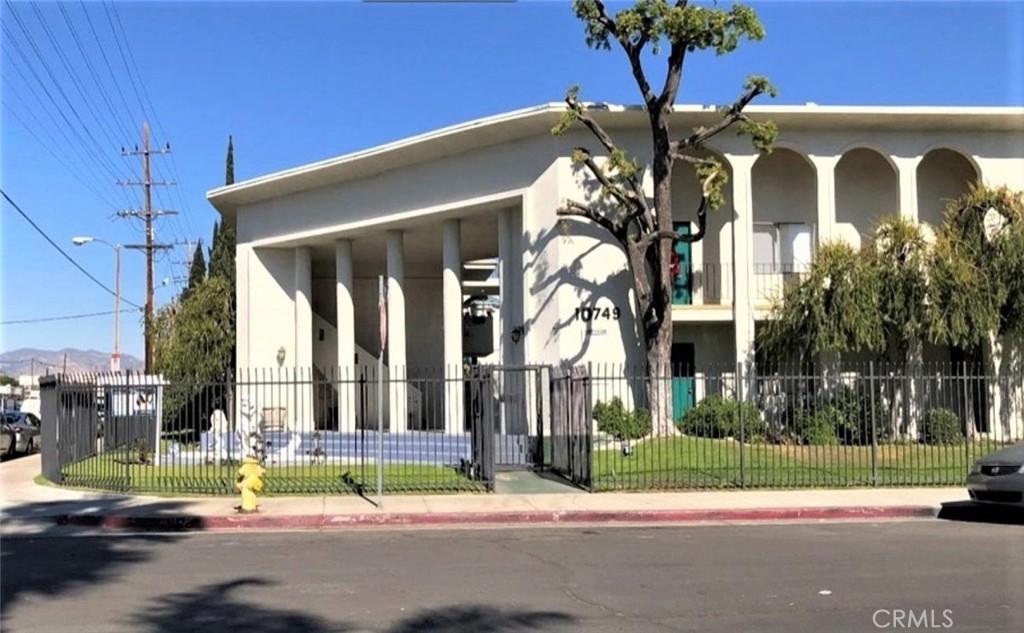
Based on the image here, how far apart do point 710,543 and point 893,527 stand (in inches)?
122

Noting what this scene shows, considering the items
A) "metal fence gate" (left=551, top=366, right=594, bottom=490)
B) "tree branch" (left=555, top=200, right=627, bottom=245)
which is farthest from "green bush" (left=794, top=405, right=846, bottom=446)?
"tree branch" (left=555, top=200, right=627, bottom=245)

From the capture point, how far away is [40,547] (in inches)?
454

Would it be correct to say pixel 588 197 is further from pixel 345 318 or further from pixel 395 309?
pixel 345 318

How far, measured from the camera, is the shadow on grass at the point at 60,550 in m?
8.93

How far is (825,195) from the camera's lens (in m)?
24.2

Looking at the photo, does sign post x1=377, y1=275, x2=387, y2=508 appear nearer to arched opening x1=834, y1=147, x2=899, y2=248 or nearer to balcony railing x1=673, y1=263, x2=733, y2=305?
balcony railing x1=673, y1=263, x2=733, y2=305

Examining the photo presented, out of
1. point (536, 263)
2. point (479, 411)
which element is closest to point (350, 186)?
point (536, 263)

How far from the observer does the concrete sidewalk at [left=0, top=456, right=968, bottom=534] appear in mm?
13445

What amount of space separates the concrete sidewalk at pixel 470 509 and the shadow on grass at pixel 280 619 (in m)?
5.23

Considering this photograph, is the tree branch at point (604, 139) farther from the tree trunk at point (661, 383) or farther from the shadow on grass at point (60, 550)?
the shadow on grass at point (60, 550)

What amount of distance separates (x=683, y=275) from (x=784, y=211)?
3354 millimetres

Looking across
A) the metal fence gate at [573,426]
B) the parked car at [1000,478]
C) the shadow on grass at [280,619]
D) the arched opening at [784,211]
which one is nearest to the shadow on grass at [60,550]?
the shadow on grass at [280,619]

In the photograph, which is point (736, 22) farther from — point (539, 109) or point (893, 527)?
point (893, 527)

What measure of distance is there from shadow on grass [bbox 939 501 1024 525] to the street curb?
22cm
